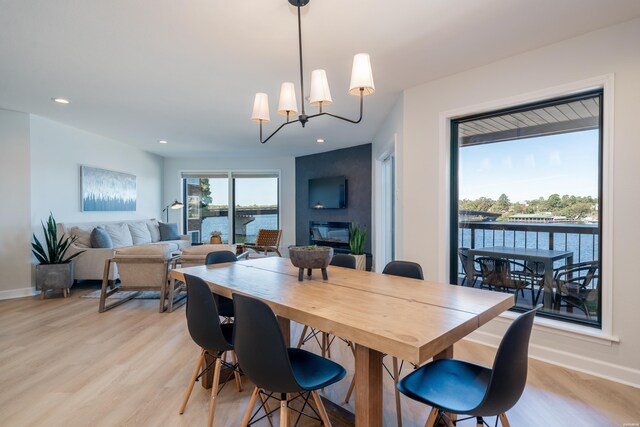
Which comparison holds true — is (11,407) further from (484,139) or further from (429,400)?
(484,139)

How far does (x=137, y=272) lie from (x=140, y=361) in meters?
1.55

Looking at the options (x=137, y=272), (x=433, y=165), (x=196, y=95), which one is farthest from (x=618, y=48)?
(x=137, y=272)

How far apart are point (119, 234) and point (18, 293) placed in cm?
148

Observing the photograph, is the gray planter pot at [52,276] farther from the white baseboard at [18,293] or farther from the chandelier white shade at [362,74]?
the chandelier white shade at [362,74]

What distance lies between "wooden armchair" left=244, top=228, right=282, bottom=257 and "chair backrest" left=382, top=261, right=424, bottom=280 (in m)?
4.75

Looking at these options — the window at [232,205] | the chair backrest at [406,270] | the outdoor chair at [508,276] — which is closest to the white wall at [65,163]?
the window at [232,205]

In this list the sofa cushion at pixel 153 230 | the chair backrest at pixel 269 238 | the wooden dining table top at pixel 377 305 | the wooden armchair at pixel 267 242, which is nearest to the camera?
the wooden dining table top at pixel 377 305

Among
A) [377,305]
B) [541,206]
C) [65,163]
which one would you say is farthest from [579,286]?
[65,163]

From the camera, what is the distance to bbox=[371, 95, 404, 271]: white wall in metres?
3.61

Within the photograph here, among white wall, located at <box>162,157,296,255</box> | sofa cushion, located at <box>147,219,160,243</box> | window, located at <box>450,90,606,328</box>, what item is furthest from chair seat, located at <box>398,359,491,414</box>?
white wall, located at <box>162,157,296,255</box>

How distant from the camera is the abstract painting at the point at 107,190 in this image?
5.22m

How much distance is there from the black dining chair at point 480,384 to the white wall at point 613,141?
1.57 m

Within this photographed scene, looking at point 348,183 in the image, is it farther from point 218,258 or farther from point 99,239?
point 99,239

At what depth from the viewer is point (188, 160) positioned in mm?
7641
